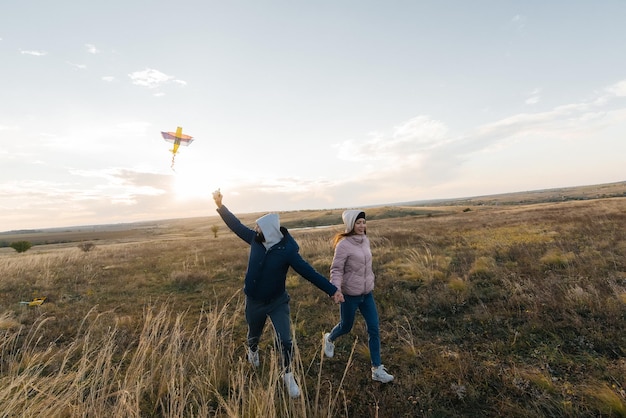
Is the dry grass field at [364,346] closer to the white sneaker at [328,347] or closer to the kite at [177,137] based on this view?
the white sneaker at [328,347]

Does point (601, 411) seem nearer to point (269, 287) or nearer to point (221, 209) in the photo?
point (269, 287)


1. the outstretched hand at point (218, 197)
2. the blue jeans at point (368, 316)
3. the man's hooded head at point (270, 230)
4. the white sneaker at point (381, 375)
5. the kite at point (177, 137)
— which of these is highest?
the kite at point (177, 137)

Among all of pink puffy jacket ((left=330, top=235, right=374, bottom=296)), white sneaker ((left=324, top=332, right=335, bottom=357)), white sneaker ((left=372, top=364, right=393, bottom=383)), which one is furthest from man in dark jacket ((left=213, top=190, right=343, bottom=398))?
white sneaker ((left=372, top=364, right=393, bottom=383))

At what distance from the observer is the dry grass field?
3461 mm

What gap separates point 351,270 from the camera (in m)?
4.46

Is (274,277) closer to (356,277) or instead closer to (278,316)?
(278,316)

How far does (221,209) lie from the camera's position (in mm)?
4859

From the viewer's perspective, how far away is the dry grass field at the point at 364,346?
11.4ft

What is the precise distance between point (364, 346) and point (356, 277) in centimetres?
167

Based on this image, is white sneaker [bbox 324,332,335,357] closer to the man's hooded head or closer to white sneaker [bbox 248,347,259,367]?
white sneaker [bbox 248,347,259,367]

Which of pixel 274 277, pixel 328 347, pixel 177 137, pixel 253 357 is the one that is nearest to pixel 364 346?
pixel 328 347

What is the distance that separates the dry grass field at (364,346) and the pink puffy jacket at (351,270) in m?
1.25

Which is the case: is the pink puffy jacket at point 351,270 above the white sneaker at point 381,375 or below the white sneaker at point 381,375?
above

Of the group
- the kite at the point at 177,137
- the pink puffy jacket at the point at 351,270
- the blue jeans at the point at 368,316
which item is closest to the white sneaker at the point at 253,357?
the blue jeans at the point at 368,316
